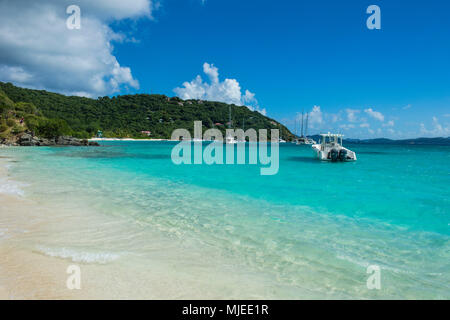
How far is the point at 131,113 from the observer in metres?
139

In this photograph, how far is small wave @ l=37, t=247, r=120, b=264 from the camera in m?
4.68

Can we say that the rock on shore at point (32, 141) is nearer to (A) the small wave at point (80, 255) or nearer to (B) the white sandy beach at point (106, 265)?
(B) the white sandy beach at point (106, 265)

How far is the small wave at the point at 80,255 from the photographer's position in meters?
4.68

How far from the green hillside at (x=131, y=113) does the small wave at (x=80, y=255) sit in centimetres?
8530

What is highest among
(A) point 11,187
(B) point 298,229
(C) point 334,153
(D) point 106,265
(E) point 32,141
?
(E) point 32,141

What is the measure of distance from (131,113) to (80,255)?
145 m

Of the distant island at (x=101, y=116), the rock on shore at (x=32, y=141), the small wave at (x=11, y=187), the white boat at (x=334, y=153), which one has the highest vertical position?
the distant island at (x=101, y=116)

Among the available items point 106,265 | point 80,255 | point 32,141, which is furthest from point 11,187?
point 32,141

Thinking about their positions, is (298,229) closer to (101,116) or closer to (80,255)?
(80,255)

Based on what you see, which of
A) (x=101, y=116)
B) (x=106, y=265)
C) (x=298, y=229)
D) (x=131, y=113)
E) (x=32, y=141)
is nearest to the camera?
(x=106, y=265)

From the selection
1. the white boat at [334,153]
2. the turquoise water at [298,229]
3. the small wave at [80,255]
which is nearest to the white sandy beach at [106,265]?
the small wave at [80,255]

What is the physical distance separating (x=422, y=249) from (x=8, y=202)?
12.1 metres

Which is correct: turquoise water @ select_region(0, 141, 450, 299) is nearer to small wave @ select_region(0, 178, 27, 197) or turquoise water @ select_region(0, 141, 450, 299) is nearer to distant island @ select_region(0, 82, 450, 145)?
small wave @ select_region(0, 178, 27, 197)
